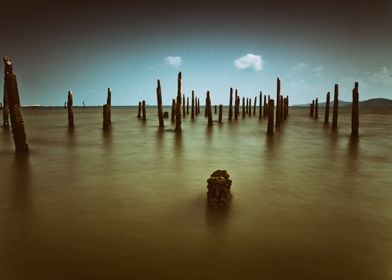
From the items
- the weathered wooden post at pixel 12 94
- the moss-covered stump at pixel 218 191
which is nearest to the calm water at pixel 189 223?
the moss-covered stump at pixel 218 191

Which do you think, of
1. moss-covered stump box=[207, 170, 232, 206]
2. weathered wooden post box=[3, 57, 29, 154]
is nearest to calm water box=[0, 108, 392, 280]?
moss-covered stump box=[207, 170, 232, 206]

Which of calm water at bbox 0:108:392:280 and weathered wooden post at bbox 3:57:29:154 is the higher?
weathered wooden post at bbox 3:57:29:154

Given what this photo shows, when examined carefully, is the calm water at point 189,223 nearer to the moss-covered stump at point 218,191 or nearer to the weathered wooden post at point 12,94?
the moss-covered stump at point 218,191

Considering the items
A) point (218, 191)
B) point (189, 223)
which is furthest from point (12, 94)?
point (189, 223)

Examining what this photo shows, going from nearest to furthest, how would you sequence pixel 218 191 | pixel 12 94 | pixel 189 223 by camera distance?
pixel 189 223 < pixel 218 191 < pixel 12 94

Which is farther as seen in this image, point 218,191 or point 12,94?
point 12,94

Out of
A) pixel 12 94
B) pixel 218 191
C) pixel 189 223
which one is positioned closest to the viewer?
pixel 189 223

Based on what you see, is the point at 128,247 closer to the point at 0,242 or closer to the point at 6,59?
the point at 0,242

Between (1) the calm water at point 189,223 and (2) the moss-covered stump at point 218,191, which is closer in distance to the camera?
(1) the calm water at point 189,223

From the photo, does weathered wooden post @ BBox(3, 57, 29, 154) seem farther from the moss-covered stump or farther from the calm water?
the moss-covered stump

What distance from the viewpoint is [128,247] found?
3.31m

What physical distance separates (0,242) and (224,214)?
278 centimetres

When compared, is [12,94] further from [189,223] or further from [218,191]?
[189,223]

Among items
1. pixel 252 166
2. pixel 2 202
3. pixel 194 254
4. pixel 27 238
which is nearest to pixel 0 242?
pixel 27 238
